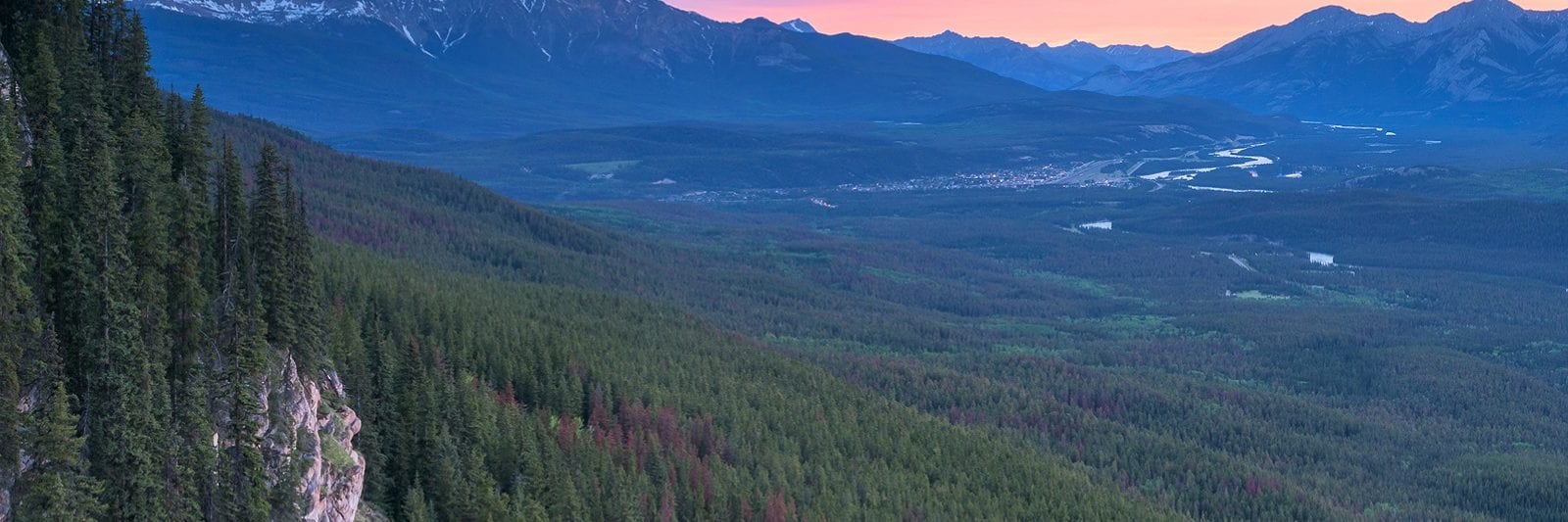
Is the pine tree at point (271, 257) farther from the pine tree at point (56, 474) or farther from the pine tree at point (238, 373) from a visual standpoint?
the pine tree at point (56, 474)

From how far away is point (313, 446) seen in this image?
34.6 metres

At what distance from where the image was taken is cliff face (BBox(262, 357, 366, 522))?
109ft

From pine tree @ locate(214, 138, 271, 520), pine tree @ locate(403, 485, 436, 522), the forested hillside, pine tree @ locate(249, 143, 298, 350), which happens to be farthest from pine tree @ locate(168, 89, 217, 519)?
pine tree @ locate(403, 485, 436, 522)

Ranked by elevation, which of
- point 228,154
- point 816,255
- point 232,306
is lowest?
point 816,255

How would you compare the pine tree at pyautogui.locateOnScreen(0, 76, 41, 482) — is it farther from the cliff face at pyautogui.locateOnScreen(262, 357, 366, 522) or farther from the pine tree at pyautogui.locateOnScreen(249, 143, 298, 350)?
the pine tree at pyautogui.locateOnScreen(249, 143, 298, 350)

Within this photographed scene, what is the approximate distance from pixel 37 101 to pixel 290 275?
23.3ft

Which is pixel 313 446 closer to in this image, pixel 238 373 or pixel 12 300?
pixel 238 373

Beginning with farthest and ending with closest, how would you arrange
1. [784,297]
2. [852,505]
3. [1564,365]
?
1. [784,297]
2. [1564,365]
3. [852,505]

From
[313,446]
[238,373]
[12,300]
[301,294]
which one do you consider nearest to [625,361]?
[301,294]

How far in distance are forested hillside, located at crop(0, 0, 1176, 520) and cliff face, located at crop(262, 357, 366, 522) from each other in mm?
70

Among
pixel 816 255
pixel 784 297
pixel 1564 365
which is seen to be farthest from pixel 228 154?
pixel 816 255

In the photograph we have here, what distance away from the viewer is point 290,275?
38.1m

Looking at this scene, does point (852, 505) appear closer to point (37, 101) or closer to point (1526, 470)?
point (37, 101)

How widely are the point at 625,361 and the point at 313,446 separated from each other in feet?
118
